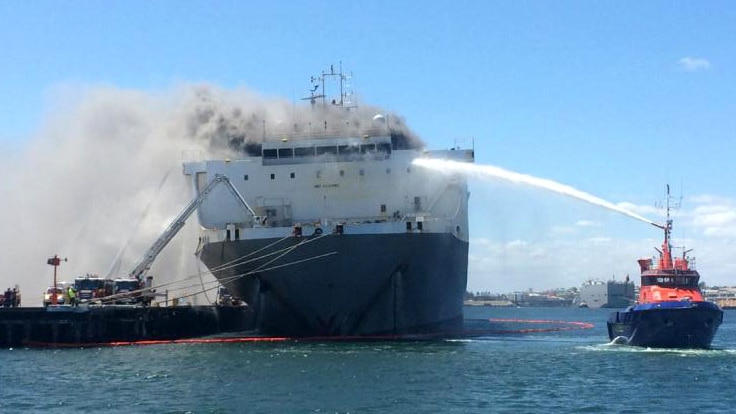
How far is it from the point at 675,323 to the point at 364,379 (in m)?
16.8

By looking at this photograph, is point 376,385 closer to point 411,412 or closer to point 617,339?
point 411,412

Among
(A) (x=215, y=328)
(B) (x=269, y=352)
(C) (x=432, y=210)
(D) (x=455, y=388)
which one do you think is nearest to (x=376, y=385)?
(D) (x=455, y=388)

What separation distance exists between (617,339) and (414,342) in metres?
10.4

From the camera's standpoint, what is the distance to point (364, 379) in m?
34.8

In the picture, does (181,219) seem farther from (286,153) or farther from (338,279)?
(338,279)

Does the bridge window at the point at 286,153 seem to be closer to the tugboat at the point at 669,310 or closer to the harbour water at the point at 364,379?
the harbour water at the point at 364,379

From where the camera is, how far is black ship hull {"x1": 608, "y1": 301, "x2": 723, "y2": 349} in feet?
146

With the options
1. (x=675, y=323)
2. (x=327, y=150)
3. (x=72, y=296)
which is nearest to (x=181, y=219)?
(x=72, y=296)

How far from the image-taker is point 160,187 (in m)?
65.9

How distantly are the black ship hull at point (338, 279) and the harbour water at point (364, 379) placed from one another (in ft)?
4.36

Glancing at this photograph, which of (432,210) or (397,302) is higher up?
(432,210)

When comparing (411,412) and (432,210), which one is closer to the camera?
(411,412)

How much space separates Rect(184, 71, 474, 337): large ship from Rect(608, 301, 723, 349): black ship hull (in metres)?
9.71

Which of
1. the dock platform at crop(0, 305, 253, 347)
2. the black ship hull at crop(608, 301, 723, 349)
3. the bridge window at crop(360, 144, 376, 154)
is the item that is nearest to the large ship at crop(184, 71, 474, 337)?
the bridge window at crop(360, 144, 376, 154)
